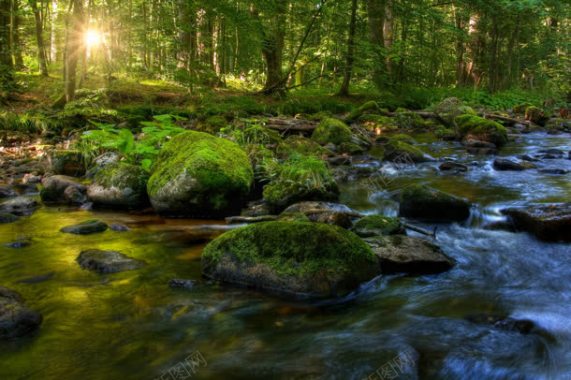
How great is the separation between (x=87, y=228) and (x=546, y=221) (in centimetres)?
523

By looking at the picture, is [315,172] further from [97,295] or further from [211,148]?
[97,295]

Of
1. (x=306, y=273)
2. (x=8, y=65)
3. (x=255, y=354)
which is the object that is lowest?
(x=255, y=354)

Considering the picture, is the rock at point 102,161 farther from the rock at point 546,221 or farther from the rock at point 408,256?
the rock at point 546,221

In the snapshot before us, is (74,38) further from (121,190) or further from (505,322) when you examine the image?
(505,322)

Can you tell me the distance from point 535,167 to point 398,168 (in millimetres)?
2569

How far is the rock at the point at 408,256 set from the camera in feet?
15.1

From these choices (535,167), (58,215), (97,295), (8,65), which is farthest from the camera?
(8,65)

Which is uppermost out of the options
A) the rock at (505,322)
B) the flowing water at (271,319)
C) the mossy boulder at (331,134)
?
the mossy boulder at (331,134)

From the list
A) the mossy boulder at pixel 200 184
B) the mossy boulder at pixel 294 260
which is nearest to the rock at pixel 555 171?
the mossy boulder at pixel 200 184

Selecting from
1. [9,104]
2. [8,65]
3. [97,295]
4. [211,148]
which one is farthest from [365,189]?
[8,65]

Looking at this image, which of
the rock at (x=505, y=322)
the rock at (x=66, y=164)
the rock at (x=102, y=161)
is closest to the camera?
the rock at (x=505, y=322)

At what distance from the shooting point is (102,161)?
357 inches

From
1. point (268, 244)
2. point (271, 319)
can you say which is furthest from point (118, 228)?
point (271, 319)

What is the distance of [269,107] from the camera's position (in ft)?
50.6
